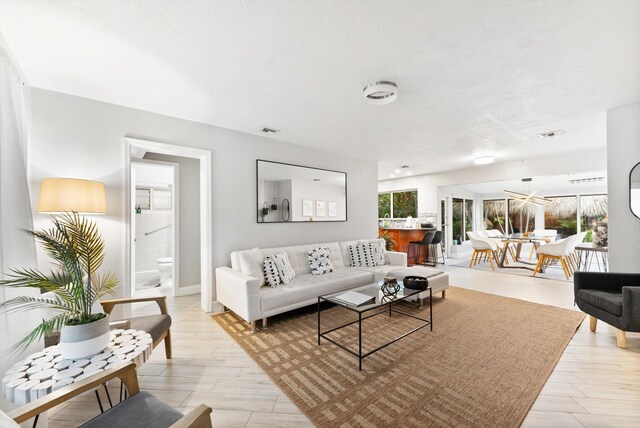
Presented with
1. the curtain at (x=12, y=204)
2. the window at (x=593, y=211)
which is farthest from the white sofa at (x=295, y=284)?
the window at (x=593, y=211)

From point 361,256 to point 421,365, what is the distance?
2.30 meters

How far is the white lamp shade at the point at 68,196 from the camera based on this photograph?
7.02ft

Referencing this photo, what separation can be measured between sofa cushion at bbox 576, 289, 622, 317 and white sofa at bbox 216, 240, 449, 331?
1.46m

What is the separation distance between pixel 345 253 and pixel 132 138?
10.9ft

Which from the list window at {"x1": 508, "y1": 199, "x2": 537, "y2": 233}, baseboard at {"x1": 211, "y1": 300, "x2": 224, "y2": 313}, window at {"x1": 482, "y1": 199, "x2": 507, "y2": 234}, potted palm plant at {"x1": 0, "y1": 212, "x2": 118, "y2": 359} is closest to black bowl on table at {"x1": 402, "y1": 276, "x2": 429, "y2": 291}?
baseboard at {"x1": 211, "y1": 300, "x2": 224, "y2": 313}

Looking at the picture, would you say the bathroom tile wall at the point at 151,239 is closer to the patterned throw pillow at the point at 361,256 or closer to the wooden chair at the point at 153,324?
the wooden chair at the point at 153,324

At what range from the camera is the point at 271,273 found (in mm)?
3252

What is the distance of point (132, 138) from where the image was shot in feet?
9.37

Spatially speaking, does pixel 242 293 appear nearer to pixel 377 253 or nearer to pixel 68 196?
pixel 68 196

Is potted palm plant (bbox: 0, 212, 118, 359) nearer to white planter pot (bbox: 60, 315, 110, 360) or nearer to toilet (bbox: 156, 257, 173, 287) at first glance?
white planter pot (bbox: 60, 315, 110, 360)

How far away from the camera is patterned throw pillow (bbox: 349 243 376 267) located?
4.34 m

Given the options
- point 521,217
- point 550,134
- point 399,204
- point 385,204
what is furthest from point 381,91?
point 521,217

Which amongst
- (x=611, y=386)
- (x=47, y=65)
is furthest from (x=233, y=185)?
(x=611, y=386)

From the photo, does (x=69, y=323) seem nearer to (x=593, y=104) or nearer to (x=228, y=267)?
(x=228, y=267)
